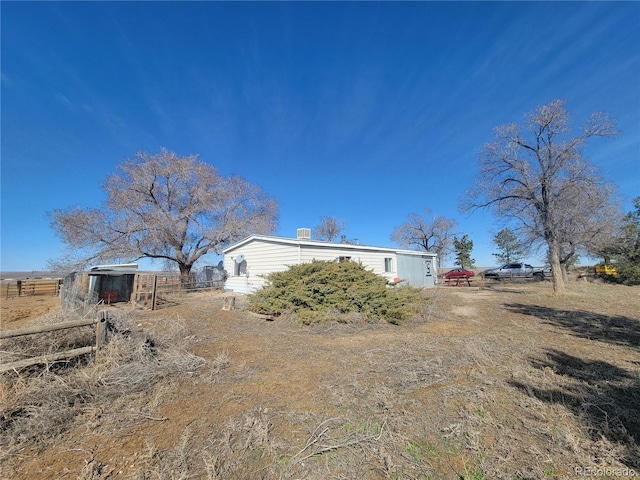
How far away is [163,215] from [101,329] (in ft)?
49.5

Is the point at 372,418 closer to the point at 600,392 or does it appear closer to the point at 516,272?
the point at 600,392

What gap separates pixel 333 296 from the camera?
8445 mm

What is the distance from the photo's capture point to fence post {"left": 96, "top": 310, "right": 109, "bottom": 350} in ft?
14.2

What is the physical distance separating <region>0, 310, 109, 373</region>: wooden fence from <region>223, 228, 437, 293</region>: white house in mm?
7161

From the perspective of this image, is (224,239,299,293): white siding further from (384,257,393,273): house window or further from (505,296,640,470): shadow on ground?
(505,296,640,470): shadow on ground

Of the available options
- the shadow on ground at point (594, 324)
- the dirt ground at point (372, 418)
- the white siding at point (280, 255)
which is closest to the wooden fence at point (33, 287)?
the white siding at point (280, 255)

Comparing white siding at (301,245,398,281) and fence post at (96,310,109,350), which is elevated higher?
white siding at (301,245,398,281)

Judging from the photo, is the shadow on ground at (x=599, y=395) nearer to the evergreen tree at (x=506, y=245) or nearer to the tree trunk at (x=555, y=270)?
the tree trunk at (x=555, y=270)

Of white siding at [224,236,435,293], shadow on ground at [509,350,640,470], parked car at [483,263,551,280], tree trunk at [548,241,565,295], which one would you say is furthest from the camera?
parked car at [483,263,551,280]

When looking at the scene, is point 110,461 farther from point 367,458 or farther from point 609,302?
point 609,302

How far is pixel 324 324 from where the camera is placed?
7785 millimetres

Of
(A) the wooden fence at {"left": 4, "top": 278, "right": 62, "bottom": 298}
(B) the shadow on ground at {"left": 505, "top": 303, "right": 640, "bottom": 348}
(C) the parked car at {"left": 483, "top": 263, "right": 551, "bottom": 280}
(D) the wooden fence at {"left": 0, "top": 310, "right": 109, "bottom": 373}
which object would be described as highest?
(C) the parked car at {"left": 483, "top": 263, "right": 551, "bottom": 280}

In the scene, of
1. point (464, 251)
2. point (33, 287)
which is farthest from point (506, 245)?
point (33, 287)

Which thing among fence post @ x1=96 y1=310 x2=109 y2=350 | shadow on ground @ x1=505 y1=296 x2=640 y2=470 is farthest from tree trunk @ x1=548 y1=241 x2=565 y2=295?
fence post @ x1=96 y1=310 x2=109 y2=350
